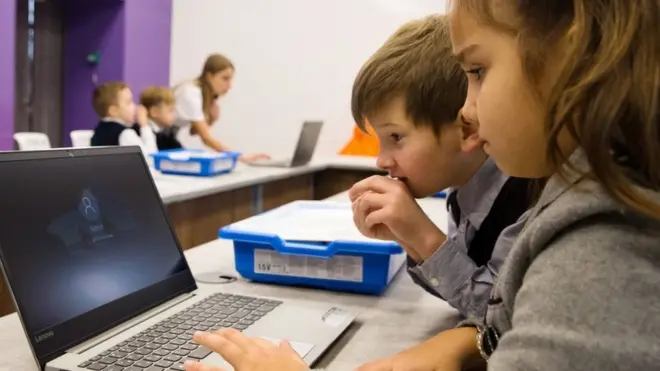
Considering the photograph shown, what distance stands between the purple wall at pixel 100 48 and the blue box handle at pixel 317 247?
4.18 metres

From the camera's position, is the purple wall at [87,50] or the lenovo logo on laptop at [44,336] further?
the purple wall at [87,50]

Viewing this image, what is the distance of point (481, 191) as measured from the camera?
1.01 metres

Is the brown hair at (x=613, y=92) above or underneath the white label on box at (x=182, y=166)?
above

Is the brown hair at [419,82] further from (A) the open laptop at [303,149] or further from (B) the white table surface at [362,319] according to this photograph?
(A) the open laptop at [303,149]

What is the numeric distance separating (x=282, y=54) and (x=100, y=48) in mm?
1422

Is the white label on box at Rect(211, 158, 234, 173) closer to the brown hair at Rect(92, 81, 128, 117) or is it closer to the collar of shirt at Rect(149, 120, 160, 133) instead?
the brown hair at Rect(92, 81, 128, 117)

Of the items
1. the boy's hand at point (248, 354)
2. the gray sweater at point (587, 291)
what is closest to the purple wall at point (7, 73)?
the boy's hand at point (248, 354)

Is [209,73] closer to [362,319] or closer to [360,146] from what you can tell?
[360,146]

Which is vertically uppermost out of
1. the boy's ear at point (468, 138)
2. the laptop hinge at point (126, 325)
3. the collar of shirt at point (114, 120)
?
the boy's ear at point (468, 138)

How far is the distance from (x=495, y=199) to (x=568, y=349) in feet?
1.91

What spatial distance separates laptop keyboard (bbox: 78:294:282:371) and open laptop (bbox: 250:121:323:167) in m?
2.33

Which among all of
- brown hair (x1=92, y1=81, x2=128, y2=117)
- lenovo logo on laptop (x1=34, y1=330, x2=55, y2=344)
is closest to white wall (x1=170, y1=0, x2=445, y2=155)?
brown hair (x1=92, y1=81, x2=128, y2=117)

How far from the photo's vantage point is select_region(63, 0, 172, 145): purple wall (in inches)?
193

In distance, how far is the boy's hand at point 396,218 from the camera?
0.96 meters
